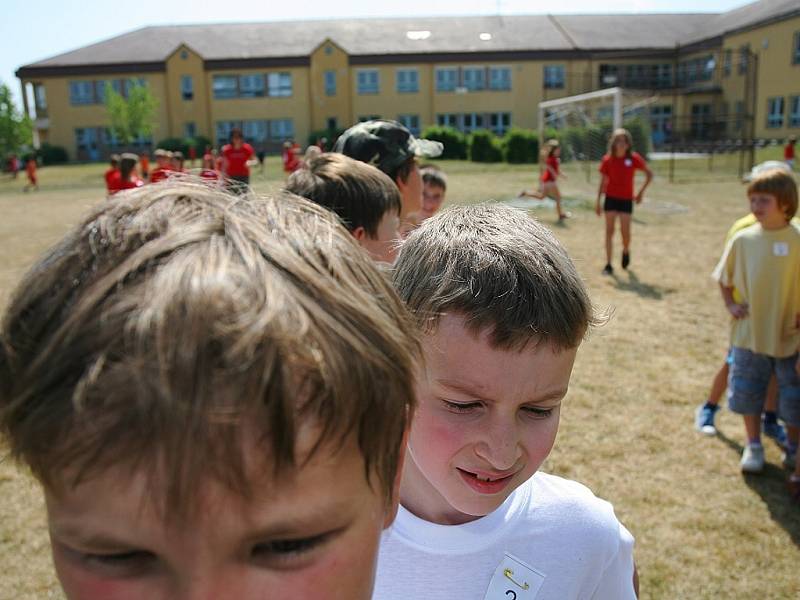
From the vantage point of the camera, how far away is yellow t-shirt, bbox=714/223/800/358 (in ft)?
14.9

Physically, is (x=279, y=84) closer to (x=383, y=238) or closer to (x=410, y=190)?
(x=410, y=190)

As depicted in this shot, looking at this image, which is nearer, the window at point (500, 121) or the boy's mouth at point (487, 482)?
the boy's mouth at point (487, 482)

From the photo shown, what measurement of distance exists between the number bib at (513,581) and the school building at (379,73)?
52.7 metres

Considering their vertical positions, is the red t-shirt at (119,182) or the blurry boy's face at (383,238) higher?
the blurry boy's face at (383,238)

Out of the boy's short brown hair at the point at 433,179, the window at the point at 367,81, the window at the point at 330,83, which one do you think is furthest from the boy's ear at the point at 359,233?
the window at the point at 330,83

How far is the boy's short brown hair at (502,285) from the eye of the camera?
138cm

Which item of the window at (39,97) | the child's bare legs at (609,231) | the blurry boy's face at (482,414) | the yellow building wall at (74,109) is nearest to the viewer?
the blurry boy's face at (482,414)

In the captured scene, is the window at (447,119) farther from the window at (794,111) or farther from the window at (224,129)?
the window at (794,111)

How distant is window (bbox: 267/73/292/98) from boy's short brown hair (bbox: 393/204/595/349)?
182 feet

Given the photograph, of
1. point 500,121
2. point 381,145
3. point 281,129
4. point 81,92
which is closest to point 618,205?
point 381,145

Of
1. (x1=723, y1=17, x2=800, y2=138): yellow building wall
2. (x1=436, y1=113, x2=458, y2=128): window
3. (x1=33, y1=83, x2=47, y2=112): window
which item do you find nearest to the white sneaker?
(x1=723, y1=17, x2=800, y2=138): yellow building wall

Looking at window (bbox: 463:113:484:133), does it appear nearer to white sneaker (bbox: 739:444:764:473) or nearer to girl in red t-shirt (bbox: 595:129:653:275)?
girl in red t-shirt (bbox: 595:129:653:275)

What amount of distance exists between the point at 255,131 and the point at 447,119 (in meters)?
15.4

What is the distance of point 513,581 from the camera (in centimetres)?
142
